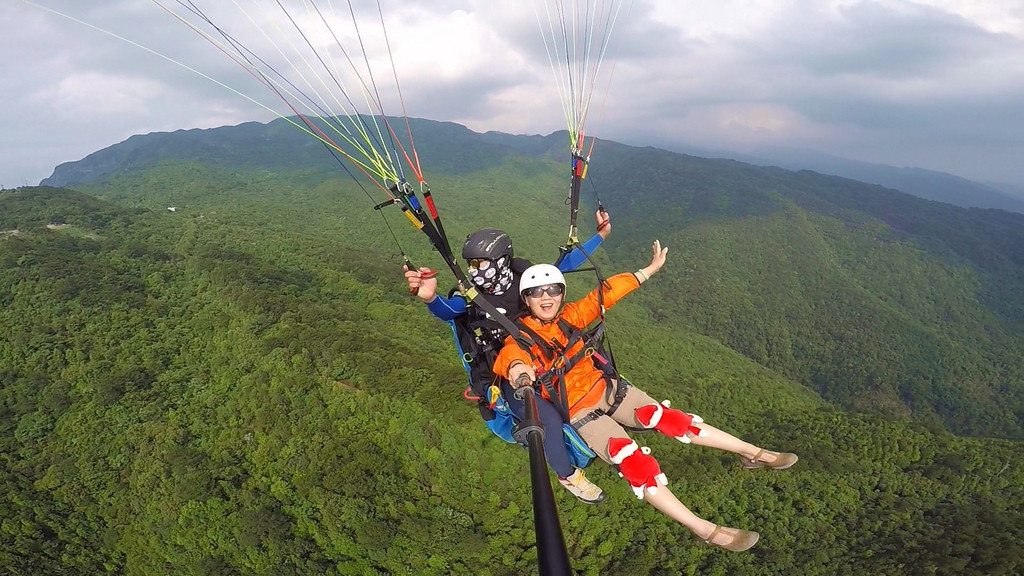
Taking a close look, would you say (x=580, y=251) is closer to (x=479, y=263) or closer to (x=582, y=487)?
(x=479, y=263)

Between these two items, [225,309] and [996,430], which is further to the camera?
[996,430]

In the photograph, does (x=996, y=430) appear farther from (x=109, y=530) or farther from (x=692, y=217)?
(x=109, y=530)

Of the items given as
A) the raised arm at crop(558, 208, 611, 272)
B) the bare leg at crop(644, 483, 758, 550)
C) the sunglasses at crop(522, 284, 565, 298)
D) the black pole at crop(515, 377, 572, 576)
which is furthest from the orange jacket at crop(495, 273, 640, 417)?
the black pole at crop(515, 377, 572, 576)

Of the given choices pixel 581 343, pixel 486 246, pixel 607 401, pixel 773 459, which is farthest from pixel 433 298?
pixel 773 459

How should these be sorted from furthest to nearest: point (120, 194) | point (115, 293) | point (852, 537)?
point (120, 194) → point (115, 293) → point (852, 537)

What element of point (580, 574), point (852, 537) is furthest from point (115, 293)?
point (852, 537)
